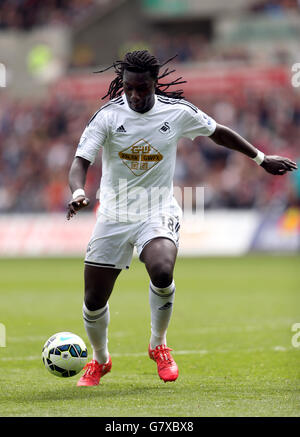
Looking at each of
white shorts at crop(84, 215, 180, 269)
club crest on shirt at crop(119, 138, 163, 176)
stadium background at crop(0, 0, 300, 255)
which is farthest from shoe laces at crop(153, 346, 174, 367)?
stadium background at crop(0, 0, 300, 255)

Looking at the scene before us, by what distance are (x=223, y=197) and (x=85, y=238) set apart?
391 cm

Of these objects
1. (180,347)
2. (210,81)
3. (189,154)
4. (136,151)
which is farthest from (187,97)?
(136,151)

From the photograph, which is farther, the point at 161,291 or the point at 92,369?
the point at 92,369

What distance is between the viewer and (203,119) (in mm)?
7129

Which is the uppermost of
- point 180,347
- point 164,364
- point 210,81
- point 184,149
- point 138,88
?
point 138,88

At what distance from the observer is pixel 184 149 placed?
25.2 meters

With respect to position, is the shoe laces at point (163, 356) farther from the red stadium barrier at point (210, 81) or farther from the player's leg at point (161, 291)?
the red stadium barrier at point (210, 81)

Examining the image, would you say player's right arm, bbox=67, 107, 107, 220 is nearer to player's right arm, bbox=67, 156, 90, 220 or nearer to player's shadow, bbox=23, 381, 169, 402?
player's right arm, bbox=67, 156, 90, 220

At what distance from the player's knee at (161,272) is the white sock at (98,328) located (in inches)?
22.7

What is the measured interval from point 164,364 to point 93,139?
185cm

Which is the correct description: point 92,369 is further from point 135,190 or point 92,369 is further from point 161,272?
point 135,190

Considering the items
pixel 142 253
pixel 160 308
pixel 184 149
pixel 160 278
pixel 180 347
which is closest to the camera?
pixel 160 278
